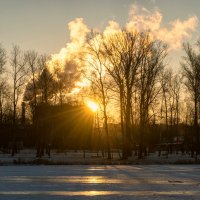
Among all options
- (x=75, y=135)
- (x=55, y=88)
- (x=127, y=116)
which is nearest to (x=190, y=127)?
(x=75, y=135)

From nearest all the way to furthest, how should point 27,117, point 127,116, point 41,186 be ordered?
point 41,186 → point 127,116 → point 27,117

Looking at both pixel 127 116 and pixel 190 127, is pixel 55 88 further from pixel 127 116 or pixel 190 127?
pixel 190 127

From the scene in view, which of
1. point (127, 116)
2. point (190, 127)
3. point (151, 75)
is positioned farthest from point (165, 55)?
point (190, 127)

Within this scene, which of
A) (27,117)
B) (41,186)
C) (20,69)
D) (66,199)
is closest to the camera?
(66,199)

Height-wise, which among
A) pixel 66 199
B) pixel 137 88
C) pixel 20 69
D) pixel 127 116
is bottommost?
pixel 66 199

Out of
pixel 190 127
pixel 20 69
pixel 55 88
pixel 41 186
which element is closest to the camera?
pixel 41 186

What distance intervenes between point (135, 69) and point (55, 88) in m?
18.9

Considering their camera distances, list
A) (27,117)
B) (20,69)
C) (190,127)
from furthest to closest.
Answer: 1. (27,117)
2. (190,127)
3. (20,69)

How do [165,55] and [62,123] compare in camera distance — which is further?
[62,123]

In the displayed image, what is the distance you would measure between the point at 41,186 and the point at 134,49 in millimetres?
37686

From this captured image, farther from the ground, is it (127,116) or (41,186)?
(127,116)

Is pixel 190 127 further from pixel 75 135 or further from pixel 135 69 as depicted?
pixel 135 69

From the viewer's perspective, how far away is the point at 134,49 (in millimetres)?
53625

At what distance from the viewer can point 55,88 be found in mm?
68375
